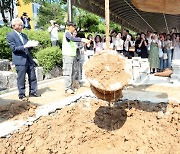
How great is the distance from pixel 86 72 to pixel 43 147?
1524mm

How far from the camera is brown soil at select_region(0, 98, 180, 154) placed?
5418 millimetres

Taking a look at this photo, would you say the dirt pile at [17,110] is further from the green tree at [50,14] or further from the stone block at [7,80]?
the green tree at [50,14]

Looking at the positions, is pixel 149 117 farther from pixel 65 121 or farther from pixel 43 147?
pixel 43 147

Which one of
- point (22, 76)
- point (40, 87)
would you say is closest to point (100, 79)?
point (22, 76)

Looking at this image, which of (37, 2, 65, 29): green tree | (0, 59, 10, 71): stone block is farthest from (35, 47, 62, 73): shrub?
(37, 2, 65, 29): green tree

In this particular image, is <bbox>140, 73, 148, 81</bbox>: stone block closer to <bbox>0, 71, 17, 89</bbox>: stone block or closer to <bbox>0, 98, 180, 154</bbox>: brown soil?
<bbox>0, 98, 180, 154</bbox>: brown soil

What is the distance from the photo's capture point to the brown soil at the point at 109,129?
5418mm

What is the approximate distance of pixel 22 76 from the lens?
6.46 meters

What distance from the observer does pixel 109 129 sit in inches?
243

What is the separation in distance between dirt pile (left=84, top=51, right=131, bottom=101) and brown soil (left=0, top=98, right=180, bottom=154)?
1149 mm

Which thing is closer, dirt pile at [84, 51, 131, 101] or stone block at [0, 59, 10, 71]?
dirt pile at [84, 51, 131, 101]

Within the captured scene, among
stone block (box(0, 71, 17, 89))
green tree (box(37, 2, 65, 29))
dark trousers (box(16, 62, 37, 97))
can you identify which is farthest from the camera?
green tree (box(37, 2, 65, 29))

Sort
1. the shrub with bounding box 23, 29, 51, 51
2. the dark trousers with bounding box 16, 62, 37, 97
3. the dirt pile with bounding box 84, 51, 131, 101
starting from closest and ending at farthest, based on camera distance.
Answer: the dirt pile with bounding box 84, 51, 131, 101
the dark trousers with bounding box 16, 62, 37, 97
the shrub with bounding box 23, 29, 51, 51

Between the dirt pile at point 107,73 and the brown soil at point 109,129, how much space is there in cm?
115
